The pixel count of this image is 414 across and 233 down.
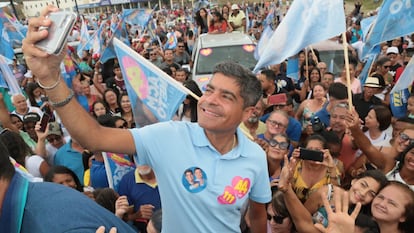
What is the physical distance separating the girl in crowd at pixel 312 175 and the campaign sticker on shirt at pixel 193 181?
141 centimetres

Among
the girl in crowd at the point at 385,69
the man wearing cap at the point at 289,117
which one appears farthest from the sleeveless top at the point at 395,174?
the girl in crowd at the point at 385,69

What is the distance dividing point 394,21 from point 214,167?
3081 millimetres

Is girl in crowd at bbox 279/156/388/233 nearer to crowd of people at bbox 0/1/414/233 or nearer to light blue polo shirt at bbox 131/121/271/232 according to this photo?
crowd of people at bbox 0/1/414/233

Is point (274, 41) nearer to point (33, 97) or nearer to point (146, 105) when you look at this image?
point (146, 105)

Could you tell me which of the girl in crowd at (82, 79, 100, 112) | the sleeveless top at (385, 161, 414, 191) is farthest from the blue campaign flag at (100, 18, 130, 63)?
the sleeveless top at (385, 161, 414, 191)

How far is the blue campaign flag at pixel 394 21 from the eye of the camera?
359cm

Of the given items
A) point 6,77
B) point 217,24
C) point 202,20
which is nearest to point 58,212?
point 6,77

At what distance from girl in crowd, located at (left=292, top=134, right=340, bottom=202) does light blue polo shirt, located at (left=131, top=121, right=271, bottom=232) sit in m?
1.29

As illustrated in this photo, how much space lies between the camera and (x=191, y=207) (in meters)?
1.62

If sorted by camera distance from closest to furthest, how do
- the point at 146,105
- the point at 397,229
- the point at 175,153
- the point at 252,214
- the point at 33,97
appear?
the point at 175,153
the point at 252,214
the point at 397,229
the point at 146,105
the point at 33,97

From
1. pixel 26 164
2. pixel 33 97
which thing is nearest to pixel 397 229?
pixel 26 164

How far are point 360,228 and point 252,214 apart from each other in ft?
2.55

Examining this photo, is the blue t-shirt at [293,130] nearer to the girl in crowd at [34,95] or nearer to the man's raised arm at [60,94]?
the man's raised arm at [60,94]

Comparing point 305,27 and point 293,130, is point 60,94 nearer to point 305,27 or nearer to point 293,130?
point 305,27
